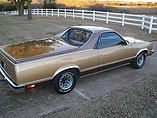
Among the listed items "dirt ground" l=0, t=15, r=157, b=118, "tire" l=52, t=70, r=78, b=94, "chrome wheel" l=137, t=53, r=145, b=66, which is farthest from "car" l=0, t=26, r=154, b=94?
"dirt ground" l=0, t=15, r=157, b=118

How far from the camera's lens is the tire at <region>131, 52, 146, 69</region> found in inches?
225

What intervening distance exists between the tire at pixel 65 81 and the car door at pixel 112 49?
0.89 metres

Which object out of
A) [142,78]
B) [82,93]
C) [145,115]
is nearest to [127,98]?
[145,115]

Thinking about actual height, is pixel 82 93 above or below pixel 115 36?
below

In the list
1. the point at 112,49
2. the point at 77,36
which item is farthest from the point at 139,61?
the point at 77,36

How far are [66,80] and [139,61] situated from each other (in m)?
2.85

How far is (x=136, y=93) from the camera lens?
4.25 metres

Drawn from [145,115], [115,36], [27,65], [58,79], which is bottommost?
[145,115]

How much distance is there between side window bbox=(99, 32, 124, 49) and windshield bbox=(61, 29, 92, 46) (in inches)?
14.6

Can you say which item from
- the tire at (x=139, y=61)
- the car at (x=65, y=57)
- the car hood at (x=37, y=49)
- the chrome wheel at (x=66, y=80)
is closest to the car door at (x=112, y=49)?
the car at (x=65, y=57)

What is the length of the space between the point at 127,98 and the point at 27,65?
7.46 ft

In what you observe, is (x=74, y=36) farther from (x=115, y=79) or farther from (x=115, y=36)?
(x=115, y=79)

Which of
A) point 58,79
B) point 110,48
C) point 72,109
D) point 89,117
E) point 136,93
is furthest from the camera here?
point 110,48

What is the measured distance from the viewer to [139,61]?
19.4 ft
